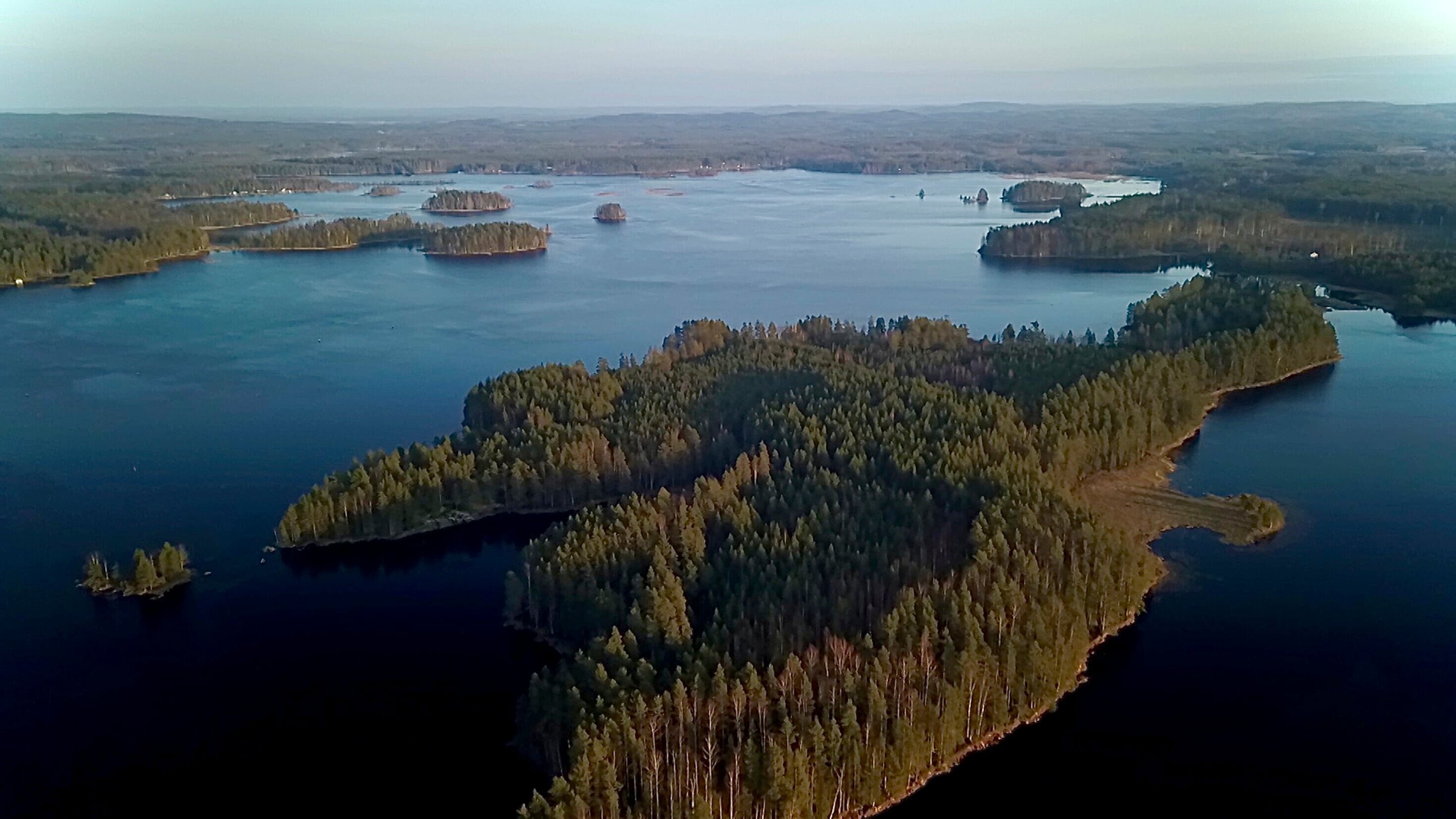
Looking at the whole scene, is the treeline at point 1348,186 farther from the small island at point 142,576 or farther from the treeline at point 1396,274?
the small island at point 142,576

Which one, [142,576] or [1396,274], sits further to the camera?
[1396,274]

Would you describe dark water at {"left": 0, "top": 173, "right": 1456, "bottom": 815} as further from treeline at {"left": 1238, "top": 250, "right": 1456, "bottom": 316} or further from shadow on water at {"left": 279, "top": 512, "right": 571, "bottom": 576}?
treeline at {"left": 1238, "top": 250, "right": 1456, "bottom": 316}

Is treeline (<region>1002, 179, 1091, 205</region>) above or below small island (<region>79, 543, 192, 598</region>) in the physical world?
above

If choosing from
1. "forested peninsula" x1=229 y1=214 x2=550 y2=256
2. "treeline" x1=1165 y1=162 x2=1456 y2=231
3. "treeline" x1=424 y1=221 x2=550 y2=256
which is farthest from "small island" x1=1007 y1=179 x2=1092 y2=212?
"treeline" x1=424 y1=221 x2=550 y2=256

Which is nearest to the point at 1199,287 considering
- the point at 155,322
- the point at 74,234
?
the point at 155,322

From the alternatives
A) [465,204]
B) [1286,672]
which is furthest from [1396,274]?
[465,204]

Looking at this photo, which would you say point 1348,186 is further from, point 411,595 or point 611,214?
Answer: point 411,595
